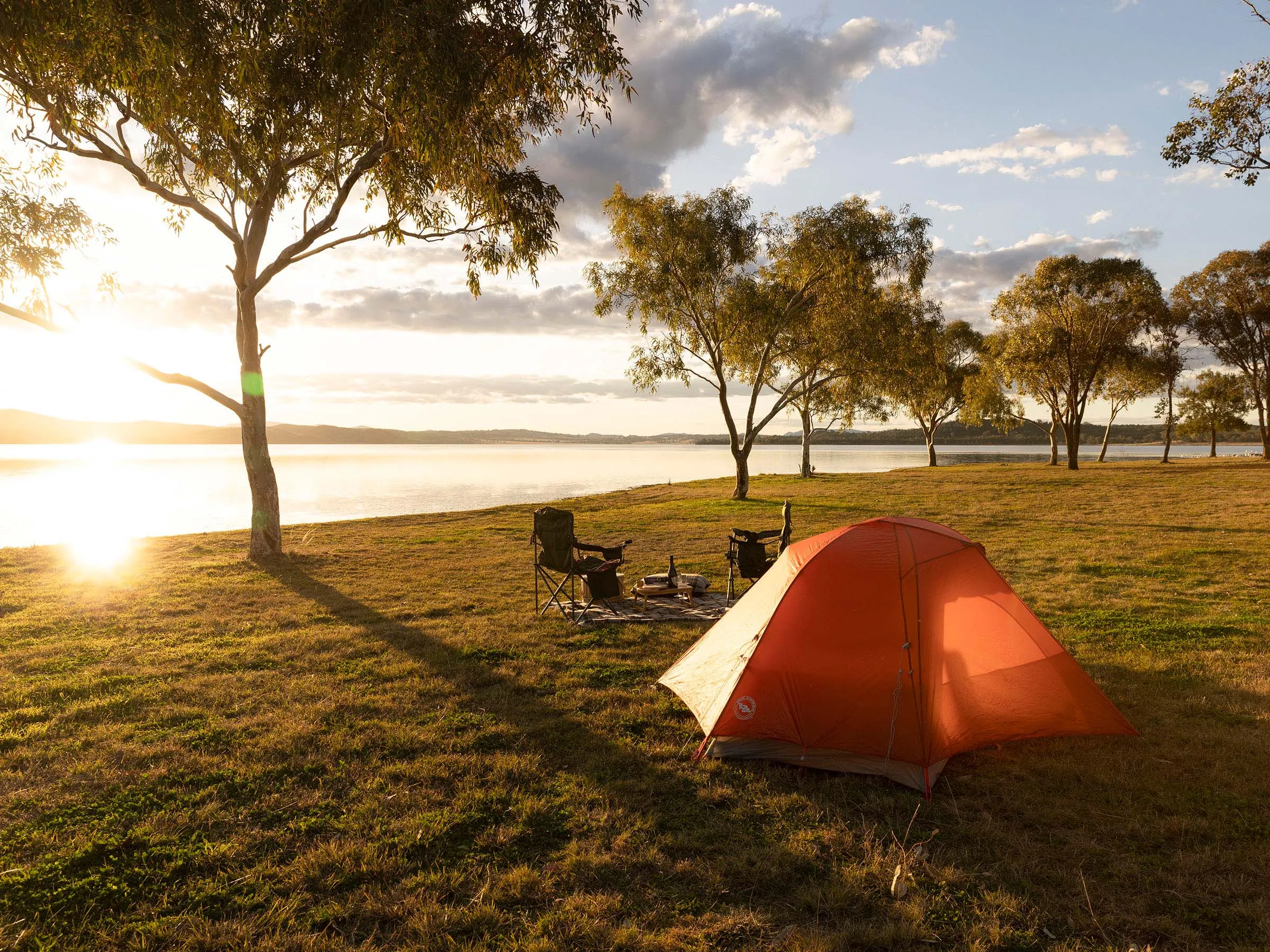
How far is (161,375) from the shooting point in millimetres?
12875

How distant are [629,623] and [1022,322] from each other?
33877 mm

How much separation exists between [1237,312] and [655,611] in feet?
135

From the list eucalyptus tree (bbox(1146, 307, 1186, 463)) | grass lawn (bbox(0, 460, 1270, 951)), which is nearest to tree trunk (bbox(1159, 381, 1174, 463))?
eucalyptus tree (bbox(1146, 307, 1186, 463))

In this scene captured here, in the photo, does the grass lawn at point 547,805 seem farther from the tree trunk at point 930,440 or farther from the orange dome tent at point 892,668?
the tree trunk at point 930,440

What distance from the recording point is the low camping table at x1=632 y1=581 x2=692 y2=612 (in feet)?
33.3

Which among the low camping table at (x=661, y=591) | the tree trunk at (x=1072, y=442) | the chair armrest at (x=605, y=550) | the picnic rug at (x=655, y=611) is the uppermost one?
the tree trunk at (x=1072, y=442)

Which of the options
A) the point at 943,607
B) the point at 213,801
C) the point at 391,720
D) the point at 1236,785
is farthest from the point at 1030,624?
the point at 213,801

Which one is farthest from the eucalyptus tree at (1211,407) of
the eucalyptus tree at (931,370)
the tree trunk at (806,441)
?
the tree trunk at (806,441)

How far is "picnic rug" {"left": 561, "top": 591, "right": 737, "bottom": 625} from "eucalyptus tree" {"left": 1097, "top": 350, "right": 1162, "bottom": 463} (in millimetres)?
36126

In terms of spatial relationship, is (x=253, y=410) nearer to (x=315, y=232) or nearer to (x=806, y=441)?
(x=315, y=232)

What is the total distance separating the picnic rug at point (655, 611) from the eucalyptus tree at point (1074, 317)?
102 feet

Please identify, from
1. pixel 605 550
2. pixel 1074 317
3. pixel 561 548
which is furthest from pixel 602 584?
pixel 1074 317

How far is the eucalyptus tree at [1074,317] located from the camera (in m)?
31.7

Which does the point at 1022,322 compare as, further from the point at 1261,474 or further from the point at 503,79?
the point at 503,79
